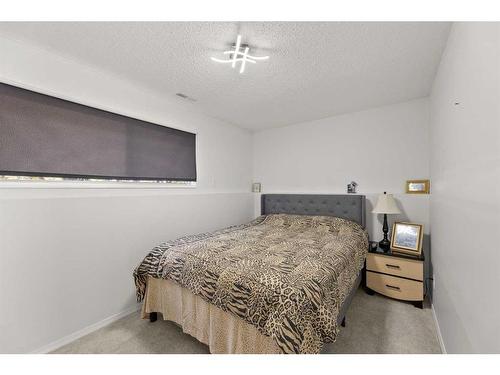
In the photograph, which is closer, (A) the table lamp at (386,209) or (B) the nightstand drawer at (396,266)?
(B) the nightstand drawer at (396,266)

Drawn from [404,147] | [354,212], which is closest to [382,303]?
[354,212]

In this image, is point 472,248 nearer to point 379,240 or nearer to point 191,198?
point 379,240

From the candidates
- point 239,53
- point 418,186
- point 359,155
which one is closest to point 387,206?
point 418,186

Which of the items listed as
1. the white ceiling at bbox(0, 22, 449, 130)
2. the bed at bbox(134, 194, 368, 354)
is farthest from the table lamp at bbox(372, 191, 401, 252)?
the white ceiling at bbox(0, 22, 449, 130)

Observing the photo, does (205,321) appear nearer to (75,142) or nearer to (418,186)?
(75,142)

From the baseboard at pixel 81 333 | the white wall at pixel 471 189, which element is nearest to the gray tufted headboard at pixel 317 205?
the white wall at pixel 471 189

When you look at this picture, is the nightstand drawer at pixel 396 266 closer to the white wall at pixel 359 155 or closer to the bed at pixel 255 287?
the bed at pixel 255 287

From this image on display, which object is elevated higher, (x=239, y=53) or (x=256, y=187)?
(x=239, y=53)

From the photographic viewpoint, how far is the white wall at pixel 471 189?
0.83 meters

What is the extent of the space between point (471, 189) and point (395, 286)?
1.75m

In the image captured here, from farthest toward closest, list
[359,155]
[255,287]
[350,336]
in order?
1. [359,155]
2. [350,336]
3. [255,287]

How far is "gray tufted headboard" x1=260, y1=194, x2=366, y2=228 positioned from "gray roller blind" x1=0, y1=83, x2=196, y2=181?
173cm

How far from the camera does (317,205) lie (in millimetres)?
3287

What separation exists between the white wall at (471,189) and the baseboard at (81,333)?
8.76 ft
